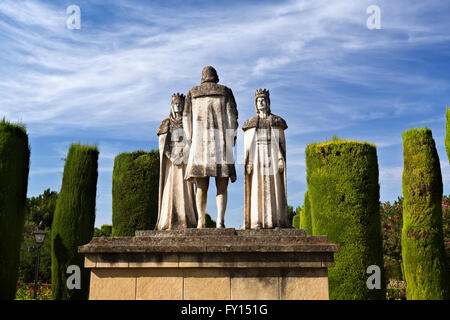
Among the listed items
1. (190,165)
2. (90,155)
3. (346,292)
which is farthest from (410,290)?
(90,155)

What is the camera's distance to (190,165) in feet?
23.6

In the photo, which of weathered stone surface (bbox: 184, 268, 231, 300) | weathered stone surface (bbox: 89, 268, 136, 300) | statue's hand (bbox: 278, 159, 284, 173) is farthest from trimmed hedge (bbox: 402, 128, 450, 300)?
weathered stone surface (bbox: 89, 268, 136, 300)

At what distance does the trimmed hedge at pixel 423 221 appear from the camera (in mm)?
12711

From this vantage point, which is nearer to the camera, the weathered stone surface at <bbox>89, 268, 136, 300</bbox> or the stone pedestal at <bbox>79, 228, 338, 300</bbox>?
the stone pedestal at <bbox>79, 228, 338, 300</bbox>

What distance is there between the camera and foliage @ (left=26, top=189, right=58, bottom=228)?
3619cm

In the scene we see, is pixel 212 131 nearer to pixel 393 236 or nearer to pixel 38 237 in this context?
pixel 38 237

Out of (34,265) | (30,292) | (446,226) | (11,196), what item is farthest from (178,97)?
(446,226)

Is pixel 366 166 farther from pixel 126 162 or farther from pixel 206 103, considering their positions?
pixel 126 162

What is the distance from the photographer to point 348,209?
12.1m

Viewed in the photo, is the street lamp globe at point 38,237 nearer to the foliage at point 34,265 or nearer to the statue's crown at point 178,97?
the foliage at point 34,265

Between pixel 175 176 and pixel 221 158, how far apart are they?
5.43 ft

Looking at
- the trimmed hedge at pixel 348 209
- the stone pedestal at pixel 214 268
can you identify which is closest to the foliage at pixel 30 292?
the trimmed hedge at pixel 348 209

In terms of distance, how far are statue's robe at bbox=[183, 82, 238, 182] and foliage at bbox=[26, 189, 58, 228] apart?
3336cm

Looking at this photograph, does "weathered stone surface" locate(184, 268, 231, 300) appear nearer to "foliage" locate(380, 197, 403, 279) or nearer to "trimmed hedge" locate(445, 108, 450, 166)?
"trimmed hedge" locate(445, 108, 450, 166)
